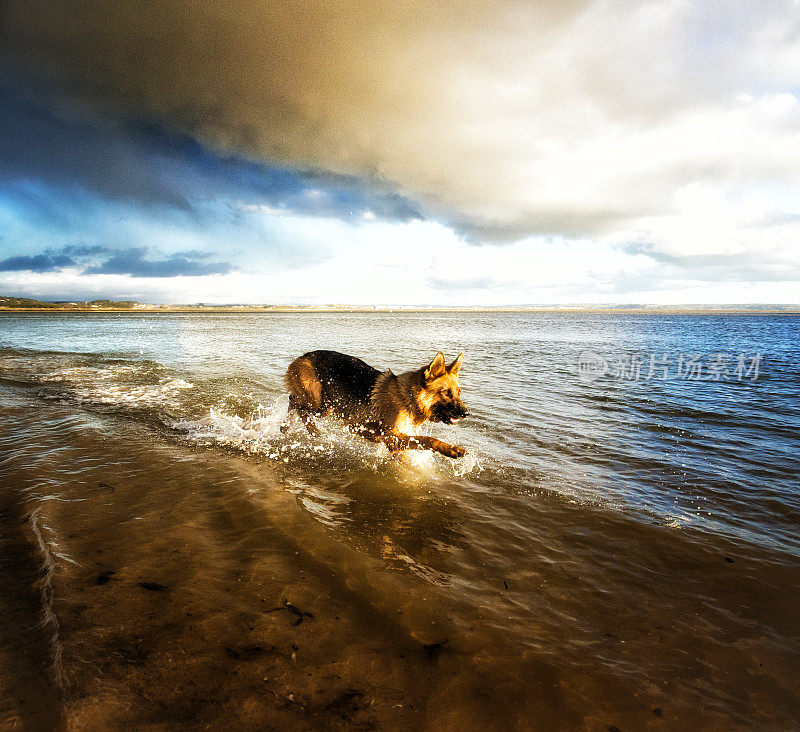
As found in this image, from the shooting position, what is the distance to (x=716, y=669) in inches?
106

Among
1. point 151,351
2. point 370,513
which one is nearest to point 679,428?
point 370,513

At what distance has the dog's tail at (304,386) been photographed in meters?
7.68

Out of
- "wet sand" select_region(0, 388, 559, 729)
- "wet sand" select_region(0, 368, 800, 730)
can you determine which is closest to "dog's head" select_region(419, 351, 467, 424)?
"wet sand" select_region(0, 368, 800, 730)

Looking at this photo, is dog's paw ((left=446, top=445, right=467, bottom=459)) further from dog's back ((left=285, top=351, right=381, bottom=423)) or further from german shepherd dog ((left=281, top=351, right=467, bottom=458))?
dog's back ((left=285, top=351, right=381, bottom=423))

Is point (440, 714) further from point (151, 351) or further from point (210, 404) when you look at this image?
point (151, 351)

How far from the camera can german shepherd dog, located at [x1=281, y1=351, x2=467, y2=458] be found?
650 cm

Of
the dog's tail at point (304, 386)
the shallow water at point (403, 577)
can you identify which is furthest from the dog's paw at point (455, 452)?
the dog's tail at point (304, 386)

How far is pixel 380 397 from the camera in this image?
6.93m

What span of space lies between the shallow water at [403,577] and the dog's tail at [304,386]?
0.75 m

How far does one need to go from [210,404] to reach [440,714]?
9685mm

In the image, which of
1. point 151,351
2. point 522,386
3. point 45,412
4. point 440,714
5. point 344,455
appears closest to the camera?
point 440,714

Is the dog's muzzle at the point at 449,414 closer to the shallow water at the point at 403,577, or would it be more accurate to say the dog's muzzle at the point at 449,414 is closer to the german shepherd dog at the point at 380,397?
the german shepherd dog at the point at 380,397

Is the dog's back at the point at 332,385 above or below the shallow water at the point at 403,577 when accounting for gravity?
above

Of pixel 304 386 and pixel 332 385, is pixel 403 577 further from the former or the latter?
pixel 304 386
